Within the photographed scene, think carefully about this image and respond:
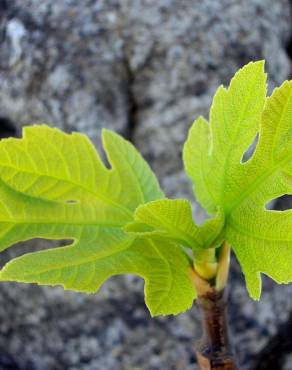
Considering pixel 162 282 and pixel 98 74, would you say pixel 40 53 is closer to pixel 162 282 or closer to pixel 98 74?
pixel 98 74

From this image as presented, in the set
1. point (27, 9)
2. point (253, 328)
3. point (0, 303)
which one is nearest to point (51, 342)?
point (0, 303)

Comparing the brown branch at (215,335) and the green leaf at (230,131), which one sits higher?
the green leaf at (230,131)

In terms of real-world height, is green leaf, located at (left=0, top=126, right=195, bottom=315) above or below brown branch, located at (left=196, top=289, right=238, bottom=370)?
above

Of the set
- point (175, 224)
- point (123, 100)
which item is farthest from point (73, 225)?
point (123, 100)

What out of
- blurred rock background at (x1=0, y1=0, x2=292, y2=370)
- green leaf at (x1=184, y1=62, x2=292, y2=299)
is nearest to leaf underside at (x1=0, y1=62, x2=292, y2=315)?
green leaf at (x1=184, y1=62, x2=292, y2=299)

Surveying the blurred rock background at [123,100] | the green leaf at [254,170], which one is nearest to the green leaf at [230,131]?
the green leaf at [254,170]

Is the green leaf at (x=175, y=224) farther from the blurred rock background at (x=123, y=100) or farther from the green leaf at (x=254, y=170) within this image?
the blurred rock background at (x=123, y=100)

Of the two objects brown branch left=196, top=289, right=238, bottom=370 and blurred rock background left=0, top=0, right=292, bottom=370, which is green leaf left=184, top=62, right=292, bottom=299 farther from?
blurred rock background left=0, top=0, right=292, bottom=370
